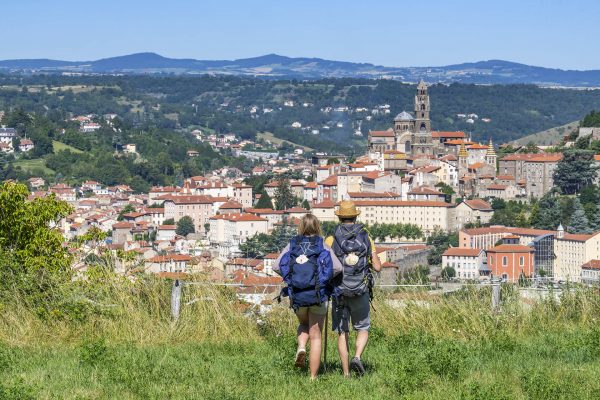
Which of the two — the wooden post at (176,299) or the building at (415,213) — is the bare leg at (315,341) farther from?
the building at (415,213)

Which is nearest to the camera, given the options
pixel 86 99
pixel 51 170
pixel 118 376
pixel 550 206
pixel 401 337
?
pixel 118 376

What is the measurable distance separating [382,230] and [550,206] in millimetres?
9305

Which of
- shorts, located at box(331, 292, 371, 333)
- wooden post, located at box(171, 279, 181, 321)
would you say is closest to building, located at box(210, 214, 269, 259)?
wooden post, located at box(171, 279, 181, 321)

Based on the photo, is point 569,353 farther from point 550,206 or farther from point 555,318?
point 550,206

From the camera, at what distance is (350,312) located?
19.8 ft

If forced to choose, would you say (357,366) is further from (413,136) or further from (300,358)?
(413,136)

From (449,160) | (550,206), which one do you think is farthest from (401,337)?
Result: (449,160)

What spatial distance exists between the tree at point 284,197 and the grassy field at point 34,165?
73.7ft

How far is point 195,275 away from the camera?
746cm

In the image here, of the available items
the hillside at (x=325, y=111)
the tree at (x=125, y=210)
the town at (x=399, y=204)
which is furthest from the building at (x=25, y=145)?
the hillside at (x=325, y=111)

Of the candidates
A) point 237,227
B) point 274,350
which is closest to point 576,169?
point 237,227

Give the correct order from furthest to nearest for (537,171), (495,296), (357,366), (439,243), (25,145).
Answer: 1. (25,145)
2. (537,171)
3. (439,243)
4. (495,296)
5. (357,366)

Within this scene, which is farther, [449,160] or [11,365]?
[449,160]

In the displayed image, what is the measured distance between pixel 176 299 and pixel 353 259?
1.50 metres
